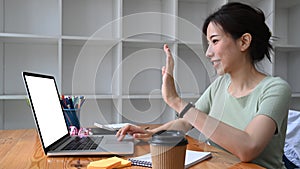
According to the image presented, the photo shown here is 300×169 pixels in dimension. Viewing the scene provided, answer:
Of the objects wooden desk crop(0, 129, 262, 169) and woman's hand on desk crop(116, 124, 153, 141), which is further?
woman's hand on desk crop(116, 124, 153, 141)

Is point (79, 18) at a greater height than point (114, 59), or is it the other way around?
point (79, 18)

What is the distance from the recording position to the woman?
0.98 meters

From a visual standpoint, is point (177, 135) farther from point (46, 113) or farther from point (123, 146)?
point (46, 113)

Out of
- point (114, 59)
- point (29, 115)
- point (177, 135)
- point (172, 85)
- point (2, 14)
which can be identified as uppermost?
point (2, 14)

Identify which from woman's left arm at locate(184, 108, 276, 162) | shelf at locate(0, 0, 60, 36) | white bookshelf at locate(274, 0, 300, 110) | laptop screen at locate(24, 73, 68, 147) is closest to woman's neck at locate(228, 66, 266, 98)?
woman's left arm at locate(184, 108, 276, 162)

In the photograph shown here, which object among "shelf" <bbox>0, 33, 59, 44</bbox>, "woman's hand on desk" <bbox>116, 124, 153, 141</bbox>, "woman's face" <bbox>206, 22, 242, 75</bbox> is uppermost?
"shelf" <bbox>0, 33, 59, 44</bbox>

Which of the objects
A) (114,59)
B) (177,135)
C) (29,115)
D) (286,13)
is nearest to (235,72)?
(177,135)

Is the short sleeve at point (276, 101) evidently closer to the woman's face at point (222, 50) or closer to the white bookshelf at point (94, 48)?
the woman's face at point (222, 50)

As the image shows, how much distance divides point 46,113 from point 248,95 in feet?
2.60

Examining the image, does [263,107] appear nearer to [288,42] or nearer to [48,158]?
[48,158]

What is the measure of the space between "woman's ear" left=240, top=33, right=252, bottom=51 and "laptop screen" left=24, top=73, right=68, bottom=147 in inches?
31.1

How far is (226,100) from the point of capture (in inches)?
54.1

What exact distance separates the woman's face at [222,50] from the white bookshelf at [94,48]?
34.3 inches

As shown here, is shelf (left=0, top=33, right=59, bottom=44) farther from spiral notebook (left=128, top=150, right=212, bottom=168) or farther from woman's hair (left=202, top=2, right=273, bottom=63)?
spiral notebook (left=128, top=150, right=212, bottom=168)
